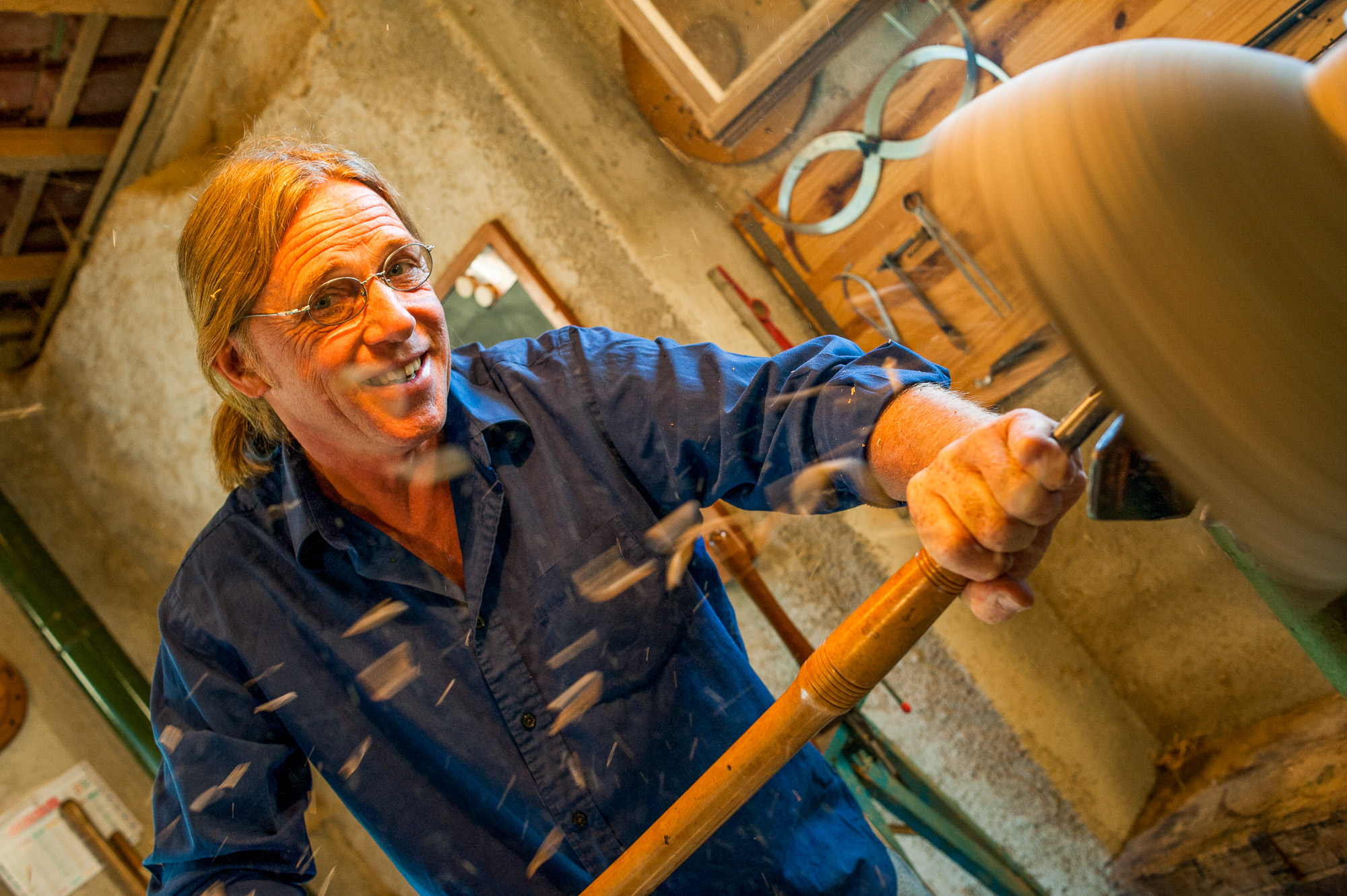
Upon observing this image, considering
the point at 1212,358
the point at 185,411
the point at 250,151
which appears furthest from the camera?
the point at 185,411

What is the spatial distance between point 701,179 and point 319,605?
1.22 m

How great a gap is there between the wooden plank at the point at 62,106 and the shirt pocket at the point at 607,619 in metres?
2.10

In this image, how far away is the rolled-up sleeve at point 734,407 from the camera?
0.82 m

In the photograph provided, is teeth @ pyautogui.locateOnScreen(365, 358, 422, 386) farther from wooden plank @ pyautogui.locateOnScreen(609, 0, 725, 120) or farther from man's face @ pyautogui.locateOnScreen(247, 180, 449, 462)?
wooden plank @ pyautogui.locateOnScreen(609, 0, 725, 120)

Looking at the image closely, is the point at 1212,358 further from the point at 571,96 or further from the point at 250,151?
the point at 571,96

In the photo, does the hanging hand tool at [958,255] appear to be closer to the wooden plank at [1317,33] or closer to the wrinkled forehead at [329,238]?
the wooden plank at [1317,33]

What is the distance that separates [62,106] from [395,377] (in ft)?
6.77

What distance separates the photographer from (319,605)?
44.7 inches

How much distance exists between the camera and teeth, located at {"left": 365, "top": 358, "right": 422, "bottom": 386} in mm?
1043

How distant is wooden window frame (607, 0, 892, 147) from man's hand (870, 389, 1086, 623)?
1.13m

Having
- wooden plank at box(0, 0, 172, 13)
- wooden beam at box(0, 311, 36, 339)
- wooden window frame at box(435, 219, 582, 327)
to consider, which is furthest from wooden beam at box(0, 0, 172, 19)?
wooden beam at box(0, 311, 36, 339)

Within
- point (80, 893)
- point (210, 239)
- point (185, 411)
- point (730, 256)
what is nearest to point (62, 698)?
point (80, 893)

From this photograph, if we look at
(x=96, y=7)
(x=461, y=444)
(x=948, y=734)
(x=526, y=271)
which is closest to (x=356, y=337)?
(x=461, y=444)

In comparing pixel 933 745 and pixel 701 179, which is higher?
pixel 701 179
